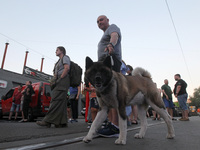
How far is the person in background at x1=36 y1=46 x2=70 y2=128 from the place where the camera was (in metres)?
4.92

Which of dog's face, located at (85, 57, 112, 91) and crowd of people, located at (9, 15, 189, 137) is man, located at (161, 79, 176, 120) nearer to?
crowd of people, located at (9, 15, 189, 137)

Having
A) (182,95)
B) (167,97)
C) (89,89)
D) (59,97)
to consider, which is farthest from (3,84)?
(89,89)

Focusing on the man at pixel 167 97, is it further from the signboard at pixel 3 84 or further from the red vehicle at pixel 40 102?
the signboard at pixel 3 84

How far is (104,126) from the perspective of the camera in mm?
3209

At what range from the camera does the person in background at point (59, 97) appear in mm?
4922

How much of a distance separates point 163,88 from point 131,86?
26.1 ft

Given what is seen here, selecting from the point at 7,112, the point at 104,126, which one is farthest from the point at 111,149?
the point at 7,112

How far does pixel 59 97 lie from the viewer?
5.05 metres

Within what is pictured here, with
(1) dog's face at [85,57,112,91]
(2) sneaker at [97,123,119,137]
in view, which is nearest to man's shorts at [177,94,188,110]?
(2) sneaker at [97,123,119,137]

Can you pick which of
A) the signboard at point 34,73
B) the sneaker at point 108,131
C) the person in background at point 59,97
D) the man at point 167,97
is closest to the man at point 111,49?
the sneaker at point 108,131

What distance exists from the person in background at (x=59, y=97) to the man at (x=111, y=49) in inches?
64.5

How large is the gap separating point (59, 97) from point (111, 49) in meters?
2.54

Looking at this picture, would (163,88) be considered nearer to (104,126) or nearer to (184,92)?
(184,92)

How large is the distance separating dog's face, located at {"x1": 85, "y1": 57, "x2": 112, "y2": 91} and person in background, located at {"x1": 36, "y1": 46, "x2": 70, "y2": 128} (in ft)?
8.18
